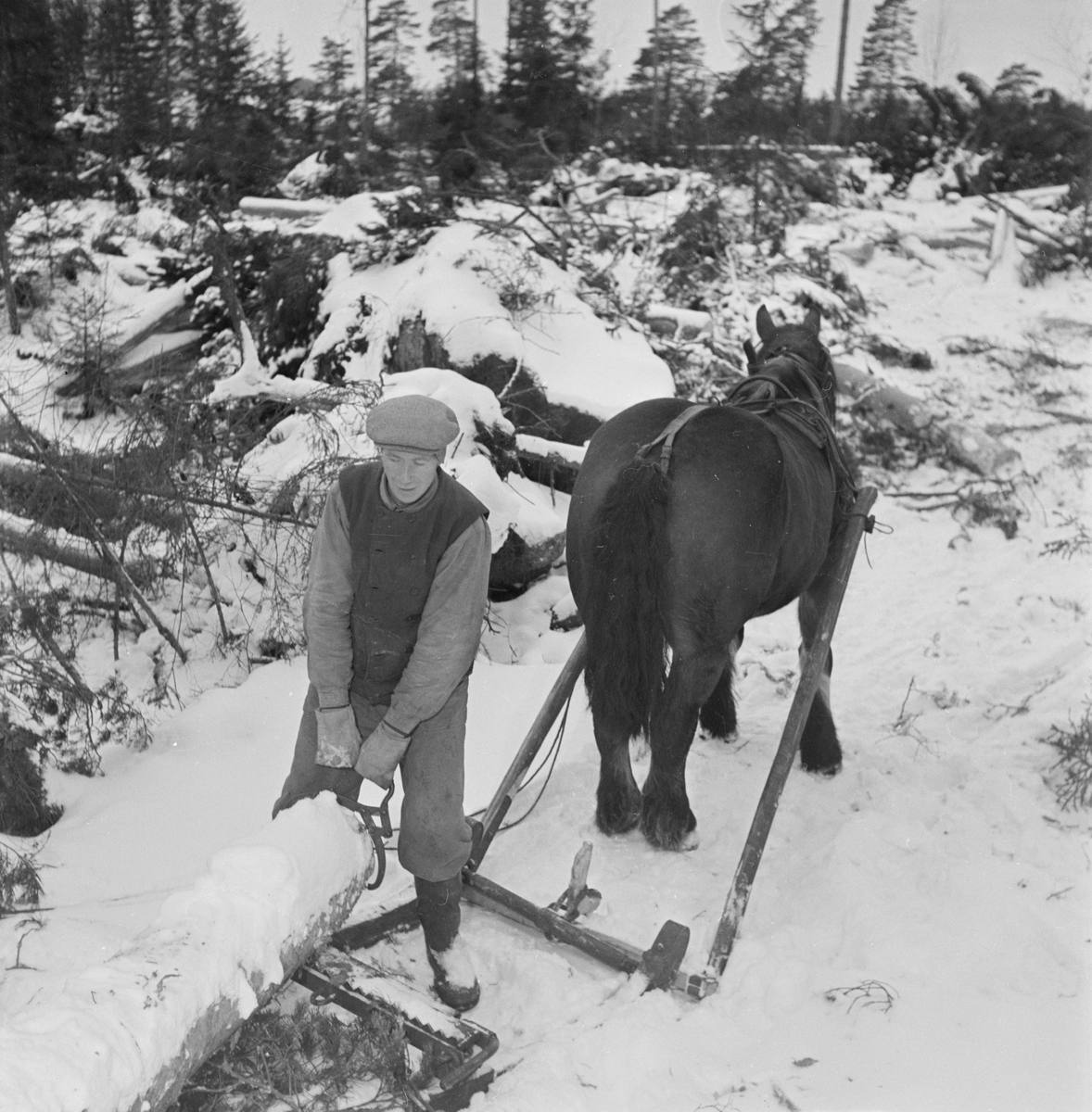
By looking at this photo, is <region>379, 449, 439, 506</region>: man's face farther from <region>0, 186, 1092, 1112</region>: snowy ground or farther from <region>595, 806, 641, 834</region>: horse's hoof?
<region>595, 806, 641, 834</region>: horse's hoof

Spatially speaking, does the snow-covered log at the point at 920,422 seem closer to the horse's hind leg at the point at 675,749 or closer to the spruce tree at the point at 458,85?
the horse's hind leg at the point at 675,749

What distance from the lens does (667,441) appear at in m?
3.64

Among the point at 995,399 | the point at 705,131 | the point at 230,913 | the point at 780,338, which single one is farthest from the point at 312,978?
the point at 705,131

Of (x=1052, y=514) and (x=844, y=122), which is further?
(x=844, y=122)

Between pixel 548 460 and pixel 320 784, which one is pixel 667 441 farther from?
pixel 548 460

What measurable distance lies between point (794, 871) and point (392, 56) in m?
11.6

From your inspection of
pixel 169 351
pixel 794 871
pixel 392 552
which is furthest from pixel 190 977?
pixel 169 351

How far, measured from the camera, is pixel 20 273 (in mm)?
10141

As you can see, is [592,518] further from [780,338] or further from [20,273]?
[20,273]

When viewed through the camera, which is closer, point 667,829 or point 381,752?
point 381,752

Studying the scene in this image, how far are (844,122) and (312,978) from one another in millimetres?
21297

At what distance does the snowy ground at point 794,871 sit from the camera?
2.79m

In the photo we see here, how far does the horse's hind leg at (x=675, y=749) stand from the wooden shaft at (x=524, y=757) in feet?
1.29

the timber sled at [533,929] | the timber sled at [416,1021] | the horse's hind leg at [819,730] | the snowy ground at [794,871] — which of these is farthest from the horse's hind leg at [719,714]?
the timber sled at [416,1021]
